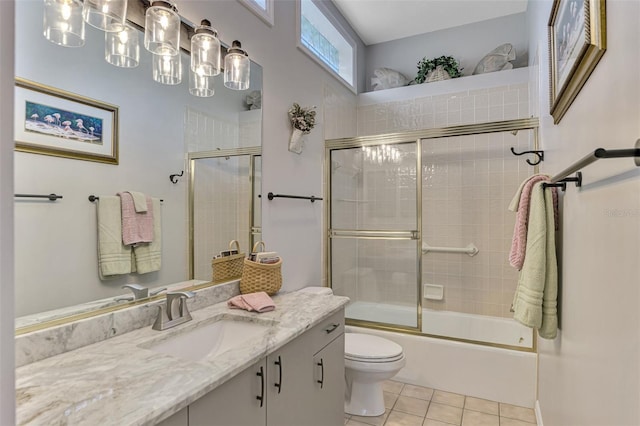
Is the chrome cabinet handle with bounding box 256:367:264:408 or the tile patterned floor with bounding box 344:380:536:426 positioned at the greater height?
the chrome cabinet handle with bounding box 256:367:264:408

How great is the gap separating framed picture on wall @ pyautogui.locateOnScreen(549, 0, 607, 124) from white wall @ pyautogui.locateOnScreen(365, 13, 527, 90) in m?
2.04

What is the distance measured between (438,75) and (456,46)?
1.34 ft

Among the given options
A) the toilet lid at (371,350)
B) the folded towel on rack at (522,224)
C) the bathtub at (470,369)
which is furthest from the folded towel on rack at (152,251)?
the bathtub at (470,369)

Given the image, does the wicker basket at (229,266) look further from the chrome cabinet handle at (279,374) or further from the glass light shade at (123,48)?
the glass light shade at (123,48)

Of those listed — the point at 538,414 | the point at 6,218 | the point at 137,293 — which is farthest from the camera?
the point at 538,414

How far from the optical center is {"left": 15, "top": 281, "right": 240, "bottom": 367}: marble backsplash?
1068mm

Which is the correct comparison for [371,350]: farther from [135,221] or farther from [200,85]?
[200,85]

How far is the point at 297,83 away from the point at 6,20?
→ 83.7 inches

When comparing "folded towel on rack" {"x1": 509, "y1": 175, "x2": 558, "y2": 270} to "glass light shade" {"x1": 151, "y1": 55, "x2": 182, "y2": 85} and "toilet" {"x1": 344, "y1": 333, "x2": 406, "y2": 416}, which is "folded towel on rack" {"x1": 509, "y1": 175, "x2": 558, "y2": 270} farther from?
"glass light shade" {"x1": 151, "y1": 55, "x2": 182, "y2": 85}

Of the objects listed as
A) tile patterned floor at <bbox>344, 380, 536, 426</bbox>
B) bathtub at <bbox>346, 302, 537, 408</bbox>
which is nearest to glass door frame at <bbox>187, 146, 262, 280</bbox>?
tile patterned floor at <bbox>344, 380, 536, 426</bbox>

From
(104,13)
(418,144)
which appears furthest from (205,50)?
(418,144)

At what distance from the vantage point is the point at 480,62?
335cm

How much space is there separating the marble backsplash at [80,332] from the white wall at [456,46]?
3286 mm

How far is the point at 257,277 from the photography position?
192 centimetres
